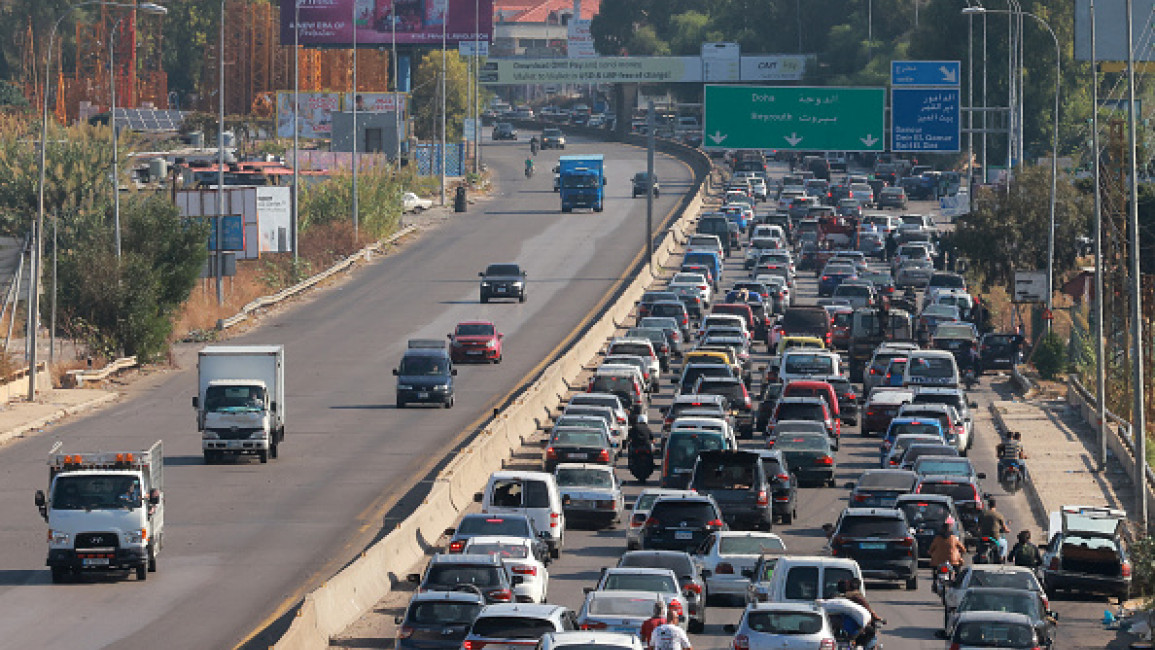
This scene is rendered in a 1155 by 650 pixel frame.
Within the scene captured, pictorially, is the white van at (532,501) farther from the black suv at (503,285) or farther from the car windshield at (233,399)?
the black suv at (503,285)

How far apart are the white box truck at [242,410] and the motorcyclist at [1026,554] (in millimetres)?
17201

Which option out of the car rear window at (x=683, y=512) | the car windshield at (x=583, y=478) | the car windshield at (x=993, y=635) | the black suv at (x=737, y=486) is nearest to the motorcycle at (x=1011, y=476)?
the black suv at (x=737, y=486)

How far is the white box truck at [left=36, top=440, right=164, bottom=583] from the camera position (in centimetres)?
3005

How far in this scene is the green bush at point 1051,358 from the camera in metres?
62.8

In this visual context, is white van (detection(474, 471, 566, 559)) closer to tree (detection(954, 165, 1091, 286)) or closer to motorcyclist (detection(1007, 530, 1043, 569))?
motorcyclist (detection(1007, 530, 1043, 569))

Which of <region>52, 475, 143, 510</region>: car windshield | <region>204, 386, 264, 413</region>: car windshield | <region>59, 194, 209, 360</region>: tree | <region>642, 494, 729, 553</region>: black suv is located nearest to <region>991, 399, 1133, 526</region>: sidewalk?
<region>642, 494, 729, 553</region>: black suv

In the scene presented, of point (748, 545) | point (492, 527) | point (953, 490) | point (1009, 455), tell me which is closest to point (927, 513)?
point (953, 490)

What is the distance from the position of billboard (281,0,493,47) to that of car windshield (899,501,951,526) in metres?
114

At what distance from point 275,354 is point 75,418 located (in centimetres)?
858

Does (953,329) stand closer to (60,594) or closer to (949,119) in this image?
(949,119)

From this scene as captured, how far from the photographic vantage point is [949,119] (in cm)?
8481

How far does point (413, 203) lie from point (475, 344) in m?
49.3

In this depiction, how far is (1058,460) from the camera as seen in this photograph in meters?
47.5

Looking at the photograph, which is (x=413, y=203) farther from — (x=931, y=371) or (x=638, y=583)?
(x=638, y=583)
